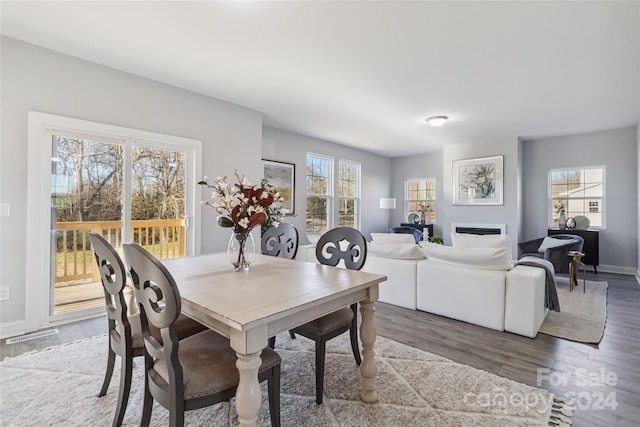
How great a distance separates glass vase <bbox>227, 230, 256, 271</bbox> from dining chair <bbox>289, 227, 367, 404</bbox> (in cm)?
53

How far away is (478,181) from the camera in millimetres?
6566

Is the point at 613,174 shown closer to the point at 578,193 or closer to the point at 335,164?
the point at 578,193

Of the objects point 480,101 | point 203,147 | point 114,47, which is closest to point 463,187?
point 480,101

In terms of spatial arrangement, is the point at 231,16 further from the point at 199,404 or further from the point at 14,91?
the point at 199,404

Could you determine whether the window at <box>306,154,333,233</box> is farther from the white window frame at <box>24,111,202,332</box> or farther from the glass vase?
the glass vase

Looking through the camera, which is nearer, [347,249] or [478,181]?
[347,249]

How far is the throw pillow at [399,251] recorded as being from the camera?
11.1 ft

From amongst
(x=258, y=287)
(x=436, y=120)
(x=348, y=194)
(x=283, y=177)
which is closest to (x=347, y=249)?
(x=258, y=287)

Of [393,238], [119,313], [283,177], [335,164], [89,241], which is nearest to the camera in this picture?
[119,313]

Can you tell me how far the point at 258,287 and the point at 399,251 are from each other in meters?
2.23

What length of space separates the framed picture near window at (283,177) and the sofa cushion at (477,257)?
306 cm

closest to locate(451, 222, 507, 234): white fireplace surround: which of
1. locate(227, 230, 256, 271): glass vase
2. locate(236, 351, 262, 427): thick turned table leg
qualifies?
locate(227, 230, 256, 271): glass vase

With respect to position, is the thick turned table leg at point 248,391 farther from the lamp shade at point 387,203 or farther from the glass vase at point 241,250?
the lamp shade at point 387,203

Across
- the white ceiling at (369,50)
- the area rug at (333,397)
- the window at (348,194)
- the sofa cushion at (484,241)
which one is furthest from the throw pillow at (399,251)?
the window at (348,194)
